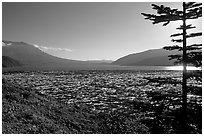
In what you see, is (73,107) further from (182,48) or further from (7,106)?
(182,48)

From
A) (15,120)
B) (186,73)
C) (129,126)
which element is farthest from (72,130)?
(186,73)

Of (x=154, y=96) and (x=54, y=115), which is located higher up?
(x=154, y=96)

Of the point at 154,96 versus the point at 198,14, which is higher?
the point at 198,14

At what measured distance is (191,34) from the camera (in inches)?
475

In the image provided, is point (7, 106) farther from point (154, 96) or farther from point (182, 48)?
point (182, 48)

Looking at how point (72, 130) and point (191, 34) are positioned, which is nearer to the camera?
point (191, 34)

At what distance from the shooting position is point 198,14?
37.9 feet

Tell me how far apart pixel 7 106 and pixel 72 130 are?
582 cm

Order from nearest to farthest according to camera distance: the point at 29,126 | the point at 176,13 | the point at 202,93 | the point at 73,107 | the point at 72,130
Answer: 1. the point at 202,93
2. the point at 176,13
3. the point at 29,126
4. the point at 72,130
5. the point at 73,107

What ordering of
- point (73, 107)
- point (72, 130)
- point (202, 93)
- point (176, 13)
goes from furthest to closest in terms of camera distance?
point (73, 107) < point (72, 130) < point (176, 13) < point (202, 93)

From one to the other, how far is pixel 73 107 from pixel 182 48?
43.0ft

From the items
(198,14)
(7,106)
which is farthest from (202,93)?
(7,106)

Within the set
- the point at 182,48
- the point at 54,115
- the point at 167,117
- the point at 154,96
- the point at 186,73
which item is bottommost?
the point at 54,115

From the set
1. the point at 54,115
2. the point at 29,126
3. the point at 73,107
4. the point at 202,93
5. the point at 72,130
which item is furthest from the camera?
the point at 73,107
